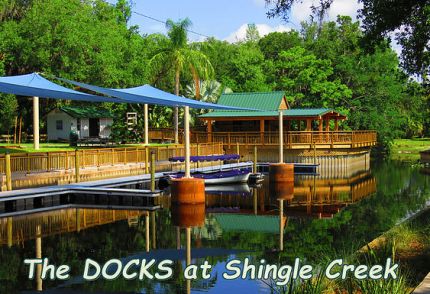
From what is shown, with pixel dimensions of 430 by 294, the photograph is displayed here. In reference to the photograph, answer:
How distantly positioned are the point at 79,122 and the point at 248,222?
3039 cm

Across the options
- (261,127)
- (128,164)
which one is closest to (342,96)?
(261,127)

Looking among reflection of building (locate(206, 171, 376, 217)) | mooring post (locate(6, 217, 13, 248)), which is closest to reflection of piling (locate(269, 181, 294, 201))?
reflection of building (locate(206, 171, 376, 217))

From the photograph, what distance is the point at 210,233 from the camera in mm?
16781

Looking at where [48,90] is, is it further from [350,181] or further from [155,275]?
[350,181]

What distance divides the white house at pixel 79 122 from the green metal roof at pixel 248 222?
92.2ft

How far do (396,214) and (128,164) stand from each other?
12851mm

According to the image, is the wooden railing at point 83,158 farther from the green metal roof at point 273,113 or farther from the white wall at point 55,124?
the white wall at point 55,124

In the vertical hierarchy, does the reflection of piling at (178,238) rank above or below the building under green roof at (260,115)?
below

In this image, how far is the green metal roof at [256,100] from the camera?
43812mm

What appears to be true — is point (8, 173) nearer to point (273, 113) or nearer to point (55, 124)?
point (273, 113)

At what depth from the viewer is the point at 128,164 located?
2777 cm

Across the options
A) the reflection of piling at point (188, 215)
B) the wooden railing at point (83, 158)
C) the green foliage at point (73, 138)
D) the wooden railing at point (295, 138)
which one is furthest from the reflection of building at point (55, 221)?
the green foliage at point (73, 138)

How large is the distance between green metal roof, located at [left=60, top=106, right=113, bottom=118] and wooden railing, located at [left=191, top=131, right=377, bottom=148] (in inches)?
350

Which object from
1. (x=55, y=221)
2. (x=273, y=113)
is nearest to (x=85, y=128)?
(x=273, y=113)
